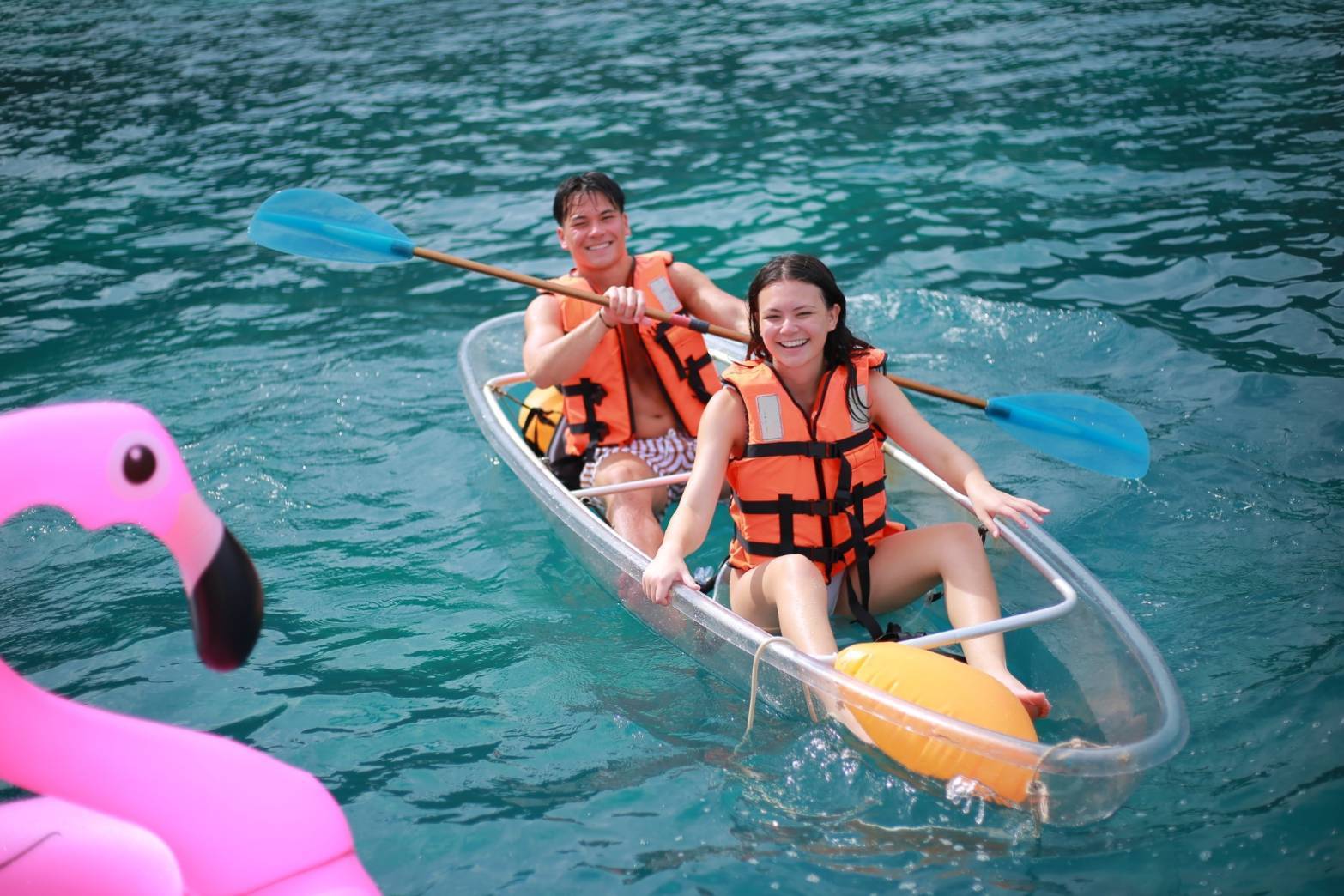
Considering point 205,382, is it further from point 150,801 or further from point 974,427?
point 150,801

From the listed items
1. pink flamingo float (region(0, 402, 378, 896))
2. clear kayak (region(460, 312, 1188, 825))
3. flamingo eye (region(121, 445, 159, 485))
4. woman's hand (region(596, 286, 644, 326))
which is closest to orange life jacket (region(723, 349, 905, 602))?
clear kayak (region(460, 312, 1188, 825))

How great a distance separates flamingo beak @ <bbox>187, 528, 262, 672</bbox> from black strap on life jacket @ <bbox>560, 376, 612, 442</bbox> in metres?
2.27

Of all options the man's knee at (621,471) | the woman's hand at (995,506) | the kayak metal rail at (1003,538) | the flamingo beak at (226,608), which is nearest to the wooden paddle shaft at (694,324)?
the kayak metal rail at (1003,538)

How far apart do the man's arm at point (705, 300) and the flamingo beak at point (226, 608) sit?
2577mm

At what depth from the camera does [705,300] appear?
4398 mm

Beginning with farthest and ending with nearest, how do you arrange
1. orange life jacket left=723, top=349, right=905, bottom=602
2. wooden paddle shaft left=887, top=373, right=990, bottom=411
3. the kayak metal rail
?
wooden paddle shaft left=887, top=373, right=990, bottom=411 < orange life jacket left=723, top=349, right=905, bottom=602 < the kayak metal rail

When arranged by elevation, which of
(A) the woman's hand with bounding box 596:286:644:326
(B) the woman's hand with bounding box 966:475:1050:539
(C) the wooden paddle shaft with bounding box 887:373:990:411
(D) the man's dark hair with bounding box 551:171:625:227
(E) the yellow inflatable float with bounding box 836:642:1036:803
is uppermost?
(D) the man's dark hair with bounding box 551:171:625:227

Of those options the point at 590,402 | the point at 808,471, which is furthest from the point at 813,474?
the point at 590,402

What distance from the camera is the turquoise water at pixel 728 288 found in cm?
278

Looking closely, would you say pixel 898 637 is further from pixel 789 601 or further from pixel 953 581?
pixel 789 601

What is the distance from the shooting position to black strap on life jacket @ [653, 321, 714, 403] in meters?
4.22

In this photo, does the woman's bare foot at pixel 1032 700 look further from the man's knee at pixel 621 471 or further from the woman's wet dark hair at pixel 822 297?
the man's knee at pixel 621 471

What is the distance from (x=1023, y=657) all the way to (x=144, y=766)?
2156 mm

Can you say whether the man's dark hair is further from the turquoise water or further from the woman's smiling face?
the turquoise water
